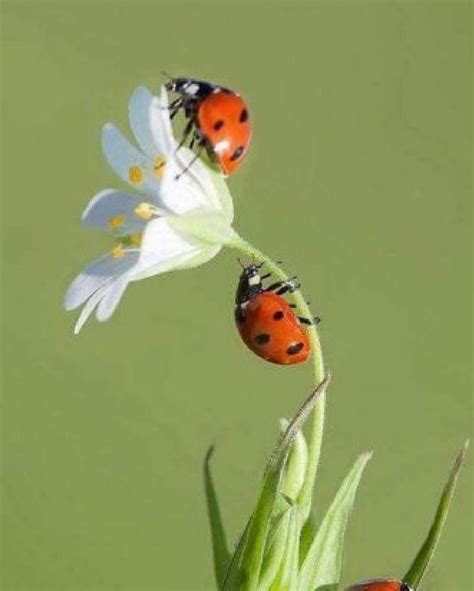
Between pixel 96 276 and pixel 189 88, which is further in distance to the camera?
pixel 189 88

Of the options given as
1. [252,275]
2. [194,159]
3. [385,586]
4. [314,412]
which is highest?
[194,159]

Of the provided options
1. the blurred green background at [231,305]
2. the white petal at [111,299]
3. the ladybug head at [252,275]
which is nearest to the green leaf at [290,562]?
the white petal at [111,299]

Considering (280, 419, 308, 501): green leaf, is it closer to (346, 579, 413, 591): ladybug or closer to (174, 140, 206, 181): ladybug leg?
(346, 579, 413, 591): ladybug

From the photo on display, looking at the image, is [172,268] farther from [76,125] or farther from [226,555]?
[76,125]

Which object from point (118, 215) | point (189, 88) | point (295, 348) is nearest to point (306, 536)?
point (295, 348)

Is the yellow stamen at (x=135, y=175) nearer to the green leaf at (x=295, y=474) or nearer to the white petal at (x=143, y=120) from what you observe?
the white petal at (x=143, y=120)

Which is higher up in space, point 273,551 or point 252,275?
point 252,275

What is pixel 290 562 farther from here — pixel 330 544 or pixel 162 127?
pixel 162 127
